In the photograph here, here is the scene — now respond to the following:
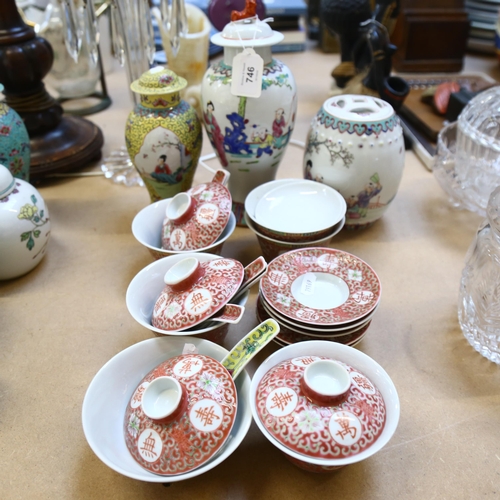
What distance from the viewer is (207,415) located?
0.51 meters

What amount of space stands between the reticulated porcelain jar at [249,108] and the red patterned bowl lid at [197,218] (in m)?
0.12

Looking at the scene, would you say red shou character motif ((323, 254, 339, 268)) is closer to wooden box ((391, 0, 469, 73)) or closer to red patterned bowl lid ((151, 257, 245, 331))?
red patterned bowl lid ((151, 257, 245, 331))

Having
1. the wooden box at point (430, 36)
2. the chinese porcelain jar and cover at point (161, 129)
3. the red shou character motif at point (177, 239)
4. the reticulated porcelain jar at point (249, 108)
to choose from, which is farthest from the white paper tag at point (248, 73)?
the wooden box at point (430, 36)

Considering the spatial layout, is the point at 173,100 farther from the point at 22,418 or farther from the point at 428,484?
the point at 428,484

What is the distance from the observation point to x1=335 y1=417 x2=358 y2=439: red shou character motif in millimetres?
497

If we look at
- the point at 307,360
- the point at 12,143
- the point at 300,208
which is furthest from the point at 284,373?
the point at 12,143

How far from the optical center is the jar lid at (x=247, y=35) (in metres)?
0.83

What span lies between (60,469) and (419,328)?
0.59 meters

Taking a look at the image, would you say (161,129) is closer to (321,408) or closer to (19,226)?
(19,226)

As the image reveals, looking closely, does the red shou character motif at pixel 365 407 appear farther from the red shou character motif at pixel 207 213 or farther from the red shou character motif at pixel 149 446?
the red shou character motif at pixel 207 213

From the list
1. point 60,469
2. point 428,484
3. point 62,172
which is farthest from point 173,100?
point 428,484

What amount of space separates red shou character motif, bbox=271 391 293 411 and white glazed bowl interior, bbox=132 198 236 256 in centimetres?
33

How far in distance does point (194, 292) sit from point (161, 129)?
0.41 m

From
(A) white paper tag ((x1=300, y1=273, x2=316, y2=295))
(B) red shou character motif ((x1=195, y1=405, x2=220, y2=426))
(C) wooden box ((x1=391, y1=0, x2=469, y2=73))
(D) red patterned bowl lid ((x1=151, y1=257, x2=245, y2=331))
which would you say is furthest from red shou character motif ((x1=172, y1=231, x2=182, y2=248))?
(C) wooden box ((x1=391, y1=0, x2=469, y2=73))
